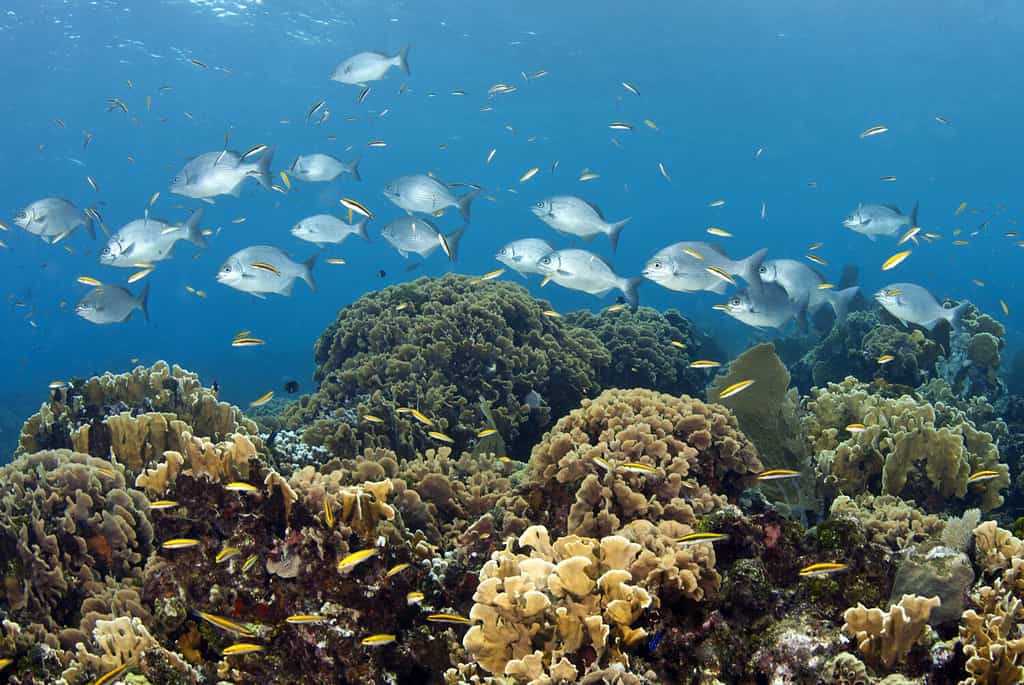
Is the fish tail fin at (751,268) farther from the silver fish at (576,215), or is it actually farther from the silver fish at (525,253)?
the silver fish at (525,253)

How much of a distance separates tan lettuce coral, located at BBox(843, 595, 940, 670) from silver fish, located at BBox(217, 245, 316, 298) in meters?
6.46

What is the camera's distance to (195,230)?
816 cm

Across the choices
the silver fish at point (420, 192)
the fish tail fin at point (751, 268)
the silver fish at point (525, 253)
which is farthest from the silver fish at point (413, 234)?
the fish tail fin at point (751, 268)

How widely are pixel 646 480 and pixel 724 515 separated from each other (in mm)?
769

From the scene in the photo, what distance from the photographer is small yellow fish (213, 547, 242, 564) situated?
3328 millimetres

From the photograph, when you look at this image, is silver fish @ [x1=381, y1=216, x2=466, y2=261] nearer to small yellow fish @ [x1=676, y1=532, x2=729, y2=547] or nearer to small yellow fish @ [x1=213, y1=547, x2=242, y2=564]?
small yellow fish @ [x1=213, y1=547, x2=242, y2=564]

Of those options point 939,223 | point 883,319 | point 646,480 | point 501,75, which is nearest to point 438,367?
point 646,480

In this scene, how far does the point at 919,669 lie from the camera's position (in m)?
2.58

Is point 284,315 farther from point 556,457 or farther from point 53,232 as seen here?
point 556,457

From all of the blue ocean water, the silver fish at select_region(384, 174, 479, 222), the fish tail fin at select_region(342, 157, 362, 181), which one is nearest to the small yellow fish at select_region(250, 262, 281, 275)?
the silver fish at select_region(384, 174, 479, 222)

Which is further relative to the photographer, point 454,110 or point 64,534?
point 454,110

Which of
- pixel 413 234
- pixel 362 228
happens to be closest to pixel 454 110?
pixel 362 228

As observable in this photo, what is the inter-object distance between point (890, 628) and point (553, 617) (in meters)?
1.41

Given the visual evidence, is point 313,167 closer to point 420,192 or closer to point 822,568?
point 420,192
